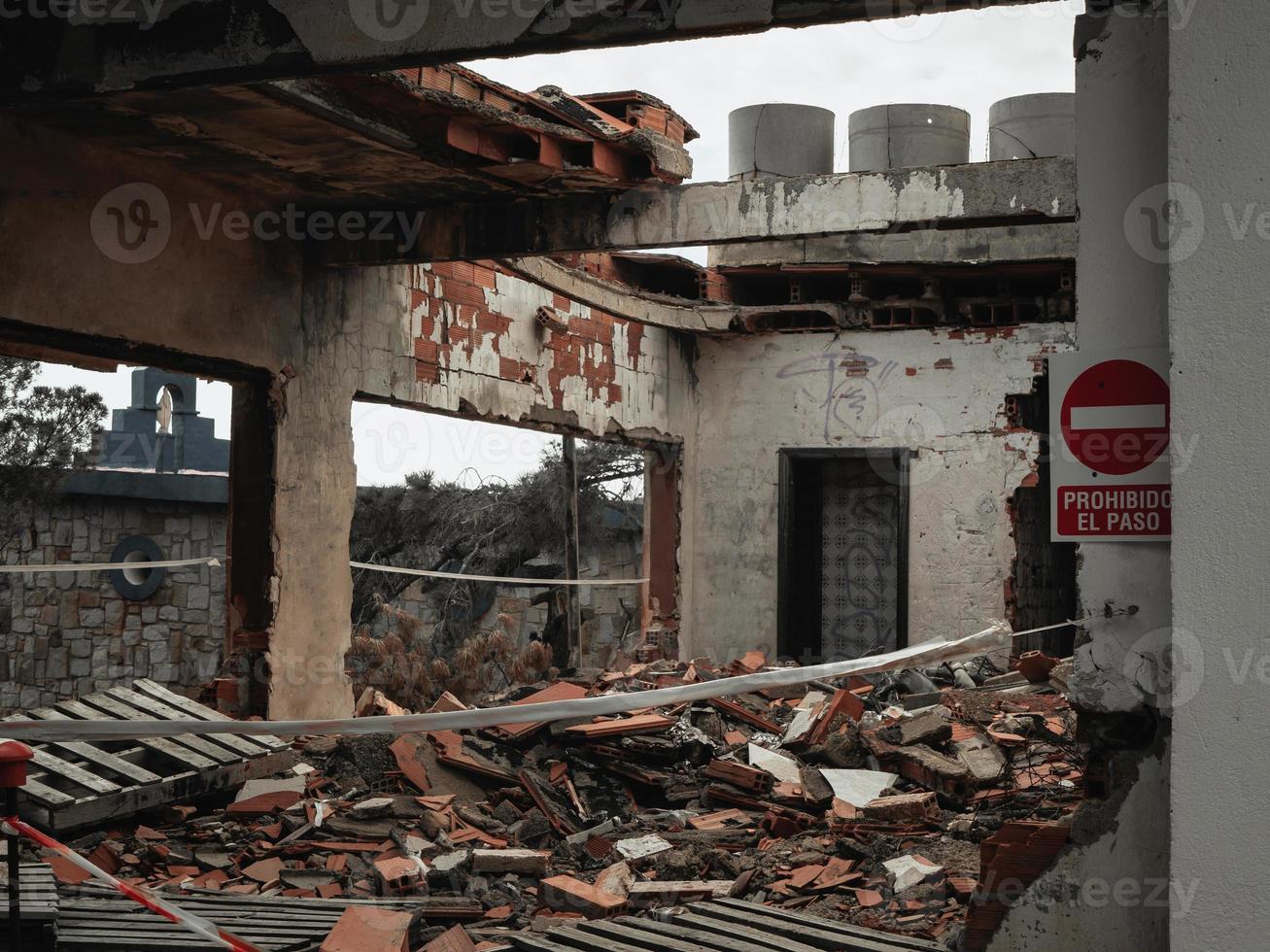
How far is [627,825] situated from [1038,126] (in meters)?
9.05

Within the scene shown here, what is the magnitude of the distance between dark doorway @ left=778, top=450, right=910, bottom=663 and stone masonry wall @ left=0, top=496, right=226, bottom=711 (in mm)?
7204

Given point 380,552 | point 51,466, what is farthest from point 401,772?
point 380,552

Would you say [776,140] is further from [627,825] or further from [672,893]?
[672,893]

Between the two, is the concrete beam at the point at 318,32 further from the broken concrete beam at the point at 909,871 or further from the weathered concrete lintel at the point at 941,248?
the weathered concrete lintel at the point at 941,248

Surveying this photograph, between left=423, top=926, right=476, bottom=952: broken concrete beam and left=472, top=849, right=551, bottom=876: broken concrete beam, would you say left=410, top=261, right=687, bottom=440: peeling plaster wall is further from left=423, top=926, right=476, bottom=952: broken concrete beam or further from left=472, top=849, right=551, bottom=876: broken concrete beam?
left=423, top=926, right=476, bottom=952: broken concrete beam

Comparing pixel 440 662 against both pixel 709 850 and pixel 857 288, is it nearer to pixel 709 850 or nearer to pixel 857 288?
pixel 857 288
